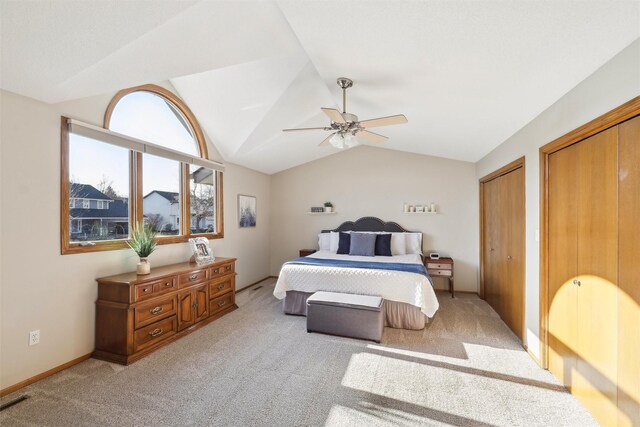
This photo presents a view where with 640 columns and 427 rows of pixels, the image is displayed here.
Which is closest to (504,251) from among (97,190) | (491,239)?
(491,239)

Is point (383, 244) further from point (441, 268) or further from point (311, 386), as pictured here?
point (311, 386)

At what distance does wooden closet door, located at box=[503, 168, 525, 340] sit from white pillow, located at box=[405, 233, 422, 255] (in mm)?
1752

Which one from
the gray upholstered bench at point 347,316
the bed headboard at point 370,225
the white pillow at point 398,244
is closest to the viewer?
the gray upholstered bench at point 347,316

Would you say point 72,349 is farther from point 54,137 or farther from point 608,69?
point 608,69

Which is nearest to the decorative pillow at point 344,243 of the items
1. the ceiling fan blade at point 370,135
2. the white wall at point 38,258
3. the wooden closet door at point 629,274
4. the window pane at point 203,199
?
the window pane at point 203,199

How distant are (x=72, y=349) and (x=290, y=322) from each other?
2275 mm

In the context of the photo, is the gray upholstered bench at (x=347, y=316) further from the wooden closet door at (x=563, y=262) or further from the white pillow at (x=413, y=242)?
the white pillow at (x=413, y=242)

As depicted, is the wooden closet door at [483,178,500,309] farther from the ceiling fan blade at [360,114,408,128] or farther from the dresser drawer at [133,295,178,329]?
the dresser drawer at [133,295,178,329]

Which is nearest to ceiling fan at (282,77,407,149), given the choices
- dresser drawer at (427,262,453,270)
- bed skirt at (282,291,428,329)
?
bed skirt at (282,291,428,329)

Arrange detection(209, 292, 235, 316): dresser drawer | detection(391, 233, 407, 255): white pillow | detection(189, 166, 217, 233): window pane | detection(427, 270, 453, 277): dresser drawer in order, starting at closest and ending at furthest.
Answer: detection(209, 292, 235, 316): dresser drawer → detection(189, 166, 217, 233): window pane → detection(427, 270, 453, 277): dresser drawer → detection(391, 233, 407, 255): white pillow

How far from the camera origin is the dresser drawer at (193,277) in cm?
339

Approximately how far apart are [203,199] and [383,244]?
3.25 meters

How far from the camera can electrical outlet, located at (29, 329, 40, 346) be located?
7.88 ft

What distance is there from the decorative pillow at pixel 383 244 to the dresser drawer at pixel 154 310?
3.40 meters
